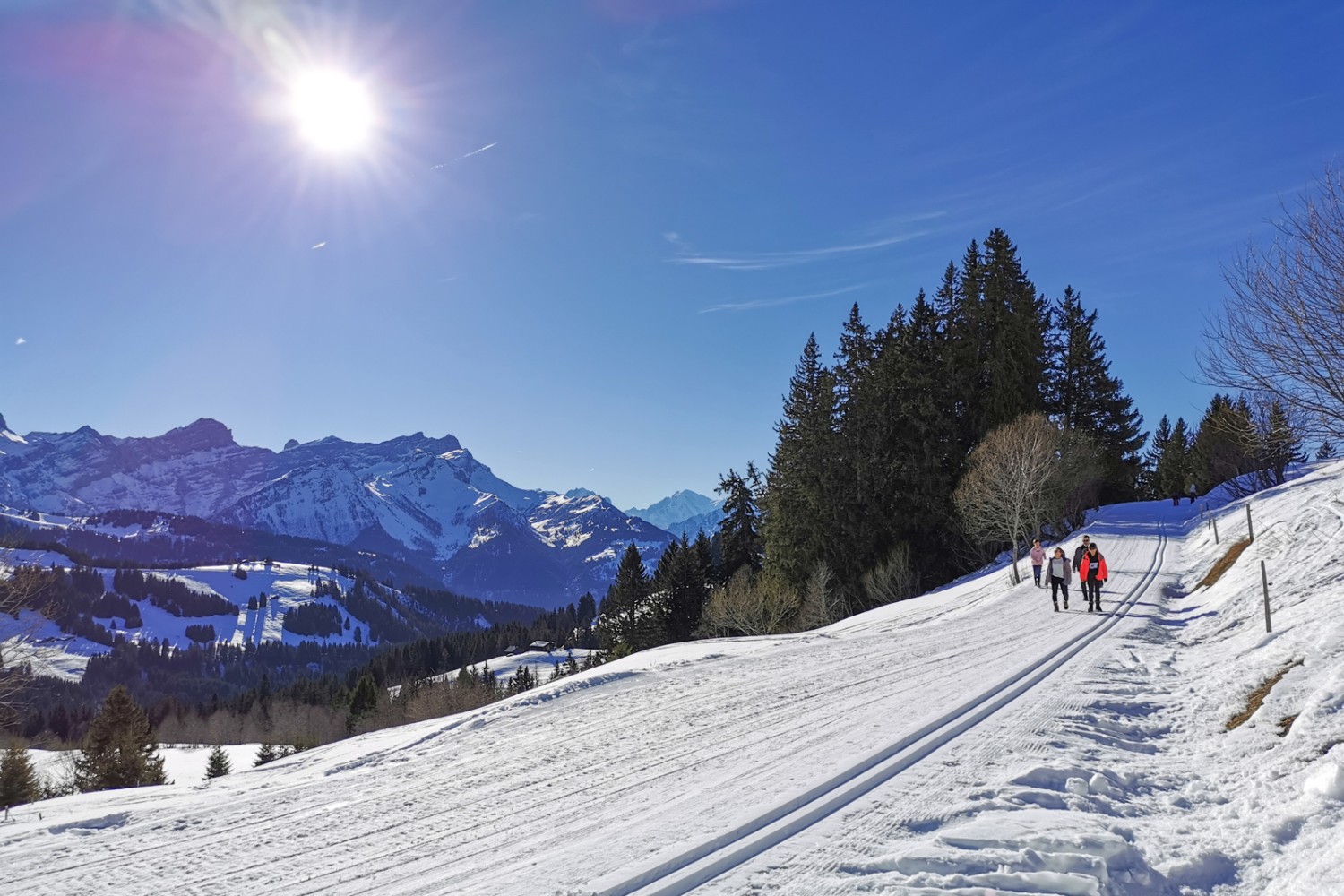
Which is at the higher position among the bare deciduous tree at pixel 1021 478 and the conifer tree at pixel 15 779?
the bare deciduous tree at pixel 1021 478

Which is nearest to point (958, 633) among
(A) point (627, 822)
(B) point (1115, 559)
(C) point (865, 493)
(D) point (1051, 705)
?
(D) point (1051, 705)

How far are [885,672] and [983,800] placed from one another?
6634mm

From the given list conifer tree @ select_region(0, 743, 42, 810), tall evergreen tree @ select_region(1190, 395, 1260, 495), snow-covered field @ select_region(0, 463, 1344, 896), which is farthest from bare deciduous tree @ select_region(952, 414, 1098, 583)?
conifer tree @ select_region(0, 743, 42, 810)

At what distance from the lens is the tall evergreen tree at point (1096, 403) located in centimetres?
5166

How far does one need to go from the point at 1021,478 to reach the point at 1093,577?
1291 cm

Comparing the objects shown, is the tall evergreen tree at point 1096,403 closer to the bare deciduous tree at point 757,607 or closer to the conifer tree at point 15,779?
the bare deciduous tree at point 757,607

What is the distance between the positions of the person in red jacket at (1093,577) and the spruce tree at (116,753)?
49.7 metres

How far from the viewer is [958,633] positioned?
1683 cm

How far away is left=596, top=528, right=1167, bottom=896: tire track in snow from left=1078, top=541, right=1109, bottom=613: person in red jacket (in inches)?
428

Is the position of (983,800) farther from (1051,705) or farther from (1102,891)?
(1051,705)

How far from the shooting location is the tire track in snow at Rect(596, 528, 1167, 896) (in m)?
4.47

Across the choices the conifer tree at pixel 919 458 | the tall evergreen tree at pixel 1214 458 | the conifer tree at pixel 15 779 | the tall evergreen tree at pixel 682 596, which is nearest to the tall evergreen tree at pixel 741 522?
the tall evergreen tree at pixel 682 596

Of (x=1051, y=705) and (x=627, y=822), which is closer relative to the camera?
(x=627, y=822)

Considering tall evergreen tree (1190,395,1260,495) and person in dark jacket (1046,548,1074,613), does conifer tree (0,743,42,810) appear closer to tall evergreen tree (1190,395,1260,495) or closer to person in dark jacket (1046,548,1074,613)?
person in dark jacket (1046,548,1074,613)
